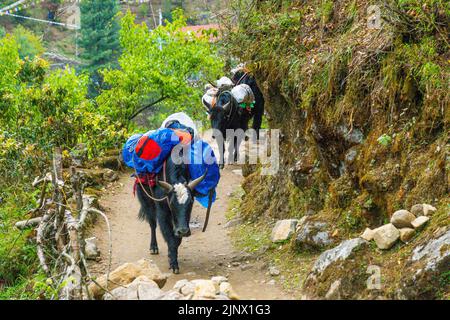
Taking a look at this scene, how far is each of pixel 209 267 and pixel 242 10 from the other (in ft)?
13.7

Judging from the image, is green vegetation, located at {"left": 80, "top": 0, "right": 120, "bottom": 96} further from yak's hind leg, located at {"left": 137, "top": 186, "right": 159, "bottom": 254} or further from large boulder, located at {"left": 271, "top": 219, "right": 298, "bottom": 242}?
large boulder, located at {"left": 271, "top": 219, "right": 298, "bottom": 242}

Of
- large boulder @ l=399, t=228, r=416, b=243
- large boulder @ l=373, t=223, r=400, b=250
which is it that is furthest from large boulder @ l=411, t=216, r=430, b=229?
large boulder @ l=373, t=223, r=400, b=250

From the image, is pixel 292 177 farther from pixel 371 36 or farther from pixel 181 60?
pixel 181 60

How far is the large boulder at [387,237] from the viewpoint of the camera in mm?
5195

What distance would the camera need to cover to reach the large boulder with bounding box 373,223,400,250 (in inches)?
205

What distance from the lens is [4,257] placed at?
336 inches

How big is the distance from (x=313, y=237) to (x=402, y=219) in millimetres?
1550

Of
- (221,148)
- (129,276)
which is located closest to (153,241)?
(129,276)

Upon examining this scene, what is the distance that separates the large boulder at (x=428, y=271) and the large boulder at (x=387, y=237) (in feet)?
1.64

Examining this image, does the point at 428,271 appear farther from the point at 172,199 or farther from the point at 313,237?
the point at 172,199

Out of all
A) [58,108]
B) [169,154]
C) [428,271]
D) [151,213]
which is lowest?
[151,213]

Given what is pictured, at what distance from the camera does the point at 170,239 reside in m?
7.61

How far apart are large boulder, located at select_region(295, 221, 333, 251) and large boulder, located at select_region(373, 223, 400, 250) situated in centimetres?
125
